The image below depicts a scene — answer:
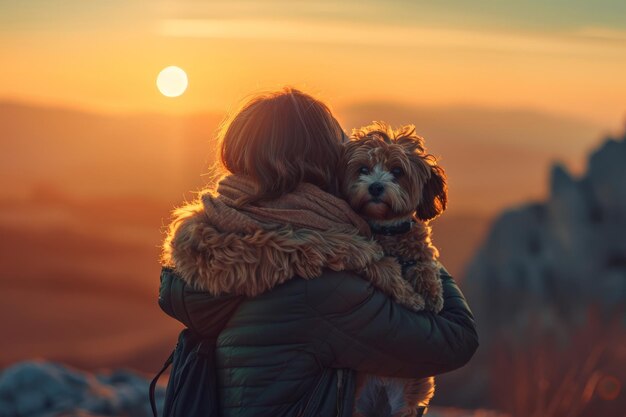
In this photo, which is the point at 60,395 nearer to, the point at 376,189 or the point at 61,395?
the point at 61,395

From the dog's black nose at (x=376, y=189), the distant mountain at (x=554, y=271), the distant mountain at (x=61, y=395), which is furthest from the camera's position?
the distant mountain at (x=554, y=271)

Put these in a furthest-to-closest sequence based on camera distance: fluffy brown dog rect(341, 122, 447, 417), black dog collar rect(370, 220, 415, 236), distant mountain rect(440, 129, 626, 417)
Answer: distant mountain rect(440, 129, 626, 417) < black dog collar rect(370, 220, 415, 236) < fluffy brown dog rect(341, 122, 447, 417)

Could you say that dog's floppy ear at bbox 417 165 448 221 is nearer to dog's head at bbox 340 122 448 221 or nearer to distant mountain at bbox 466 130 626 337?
dog's head at bbox 340 122 448 221

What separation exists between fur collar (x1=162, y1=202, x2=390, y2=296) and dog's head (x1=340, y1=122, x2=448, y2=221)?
1.28 ft

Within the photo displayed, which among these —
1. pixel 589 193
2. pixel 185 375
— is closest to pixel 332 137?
pixel 185 375

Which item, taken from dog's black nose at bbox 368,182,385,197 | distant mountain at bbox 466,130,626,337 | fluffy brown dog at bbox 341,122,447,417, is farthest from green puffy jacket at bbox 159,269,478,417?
distant mountain at bbox 466,130,626,337

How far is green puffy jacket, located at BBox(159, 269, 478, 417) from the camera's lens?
3.20 metres

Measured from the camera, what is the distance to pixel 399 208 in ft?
12.5

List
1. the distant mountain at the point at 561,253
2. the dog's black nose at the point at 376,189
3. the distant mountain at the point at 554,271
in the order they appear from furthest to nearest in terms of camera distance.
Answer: the distant mountain at the point at 561,253
the distant mountain at the point at 554,271
the dog's black nose at the point at 376,189

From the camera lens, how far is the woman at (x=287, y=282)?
320 centimetres

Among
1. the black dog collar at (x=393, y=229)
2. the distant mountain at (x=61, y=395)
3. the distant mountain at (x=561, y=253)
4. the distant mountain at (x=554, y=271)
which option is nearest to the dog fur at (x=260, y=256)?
the black dog collar at (x=393, y=229)


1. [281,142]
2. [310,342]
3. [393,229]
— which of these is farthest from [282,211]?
[393,229]

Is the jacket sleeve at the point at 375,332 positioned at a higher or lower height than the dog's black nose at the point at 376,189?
lower

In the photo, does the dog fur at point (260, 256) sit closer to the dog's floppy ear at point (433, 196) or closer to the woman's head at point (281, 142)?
the woman's head at point (281, 142)
